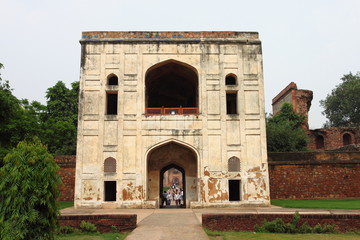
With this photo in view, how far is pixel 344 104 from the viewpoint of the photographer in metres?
37.7

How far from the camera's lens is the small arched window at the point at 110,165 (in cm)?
1681

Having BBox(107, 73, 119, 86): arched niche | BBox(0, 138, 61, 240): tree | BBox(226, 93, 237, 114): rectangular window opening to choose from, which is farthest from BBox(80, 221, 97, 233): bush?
BBox(226, 93, 237, 114): rectangular window opening

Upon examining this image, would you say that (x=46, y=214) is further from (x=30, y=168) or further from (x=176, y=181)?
(x=176, y=181)

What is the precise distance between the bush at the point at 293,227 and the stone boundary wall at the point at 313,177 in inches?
381

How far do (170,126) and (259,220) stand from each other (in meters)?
8.10

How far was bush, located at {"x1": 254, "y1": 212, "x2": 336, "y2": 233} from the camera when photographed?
31.8 ft

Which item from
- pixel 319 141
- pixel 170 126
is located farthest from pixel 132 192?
pixel 319 141

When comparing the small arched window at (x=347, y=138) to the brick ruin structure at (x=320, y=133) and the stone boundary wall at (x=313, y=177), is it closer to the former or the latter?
the brick ruin structure at (x=320, y=133)

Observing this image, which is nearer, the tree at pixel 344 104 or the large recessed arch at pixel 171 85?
the large recessed arch at pixel 171 85

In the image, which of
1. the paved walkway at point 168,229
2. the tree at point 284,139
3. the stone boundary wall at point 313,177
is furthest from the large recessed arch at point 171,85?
the paved walkway at point 168,229

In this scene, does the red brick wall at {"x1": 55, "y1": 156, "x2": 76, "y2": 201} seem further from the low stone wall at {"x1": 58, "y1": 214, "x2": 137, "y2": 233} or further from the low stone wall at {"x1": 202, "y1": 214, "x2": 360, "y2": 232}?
the low stone wall at {"x1": 202, "y1": 214, "x2": 360, "y2": 232}

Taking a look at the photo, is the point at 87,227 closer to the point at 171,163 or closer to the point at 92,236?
the point at 92,236

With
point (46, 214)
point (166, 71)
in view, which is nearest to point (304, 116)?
point (166, 71)

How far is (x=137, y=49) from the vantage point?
1797cm
